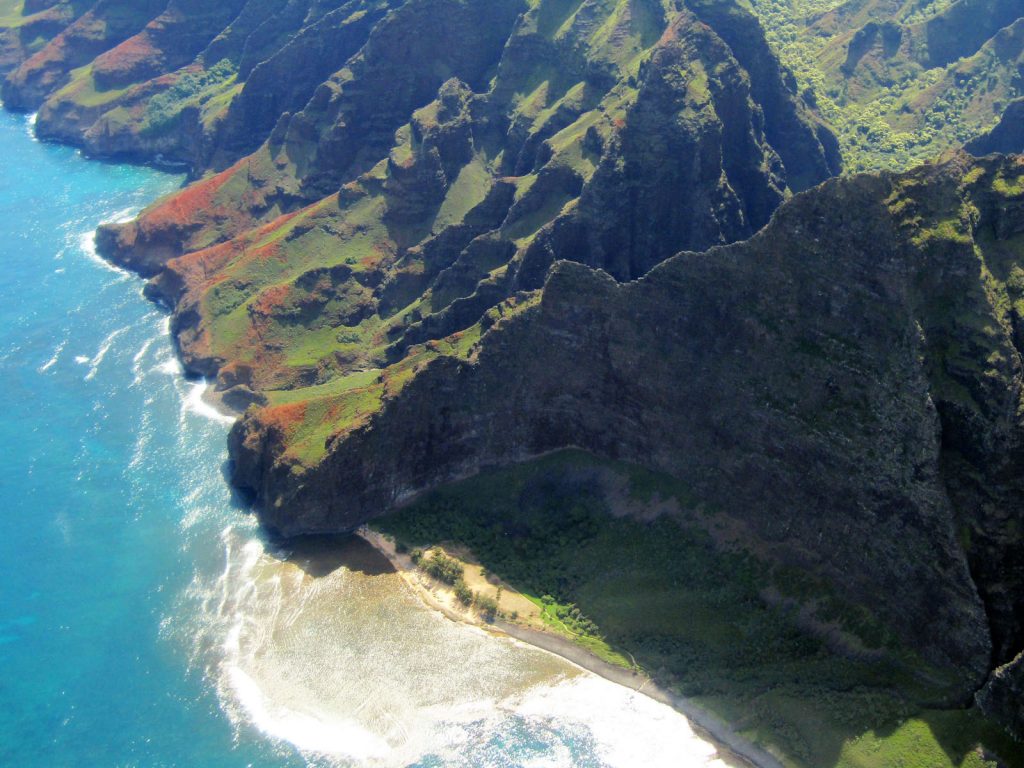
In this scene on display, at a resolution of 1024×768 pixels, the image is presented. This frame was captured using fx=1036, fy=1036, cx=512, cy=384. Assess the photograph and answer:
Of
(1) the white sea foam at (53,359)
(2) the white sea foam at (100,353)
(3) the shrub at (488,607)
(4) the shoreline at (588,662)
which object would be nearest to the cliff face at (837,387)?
(4) the shoreline at (588,662)

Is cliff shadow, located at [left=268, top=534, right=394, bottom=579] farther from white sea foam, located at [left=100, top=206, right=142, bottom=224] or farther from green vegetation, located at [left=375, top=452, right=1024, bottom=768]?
white sea foam, located at [left=100, top=206, right=142, bottom=224]

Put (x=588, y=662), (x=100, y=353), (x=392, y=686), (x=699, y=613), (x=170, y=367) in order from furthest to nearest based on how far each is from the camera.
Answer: (x=100, y=353), (x=170, y=367), (x=392, y=686), (x=588, y=662), (x=699, y=613)

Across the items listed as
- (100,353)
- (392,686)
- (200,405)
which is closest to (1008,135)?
(392,686)

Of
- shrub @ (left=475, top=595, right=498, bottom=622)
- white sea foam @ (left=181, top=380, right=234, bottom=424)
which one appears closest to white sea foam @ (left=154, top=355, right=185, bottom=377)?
white sea foam @ (left=181, top=380, right=234, bottom=424)

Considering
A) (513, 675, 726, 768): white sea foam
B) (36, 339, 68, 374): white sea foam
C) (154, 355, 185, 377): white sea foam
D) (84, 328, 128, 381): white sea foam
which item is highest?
(36, 339, 68, 374): white sea foam

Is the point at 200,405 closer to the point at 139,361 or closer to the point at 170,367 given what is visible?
the point at 170,367

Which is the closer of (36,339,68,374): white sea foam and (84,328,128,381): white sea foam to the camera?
(84,328,128,381): white sea foam
